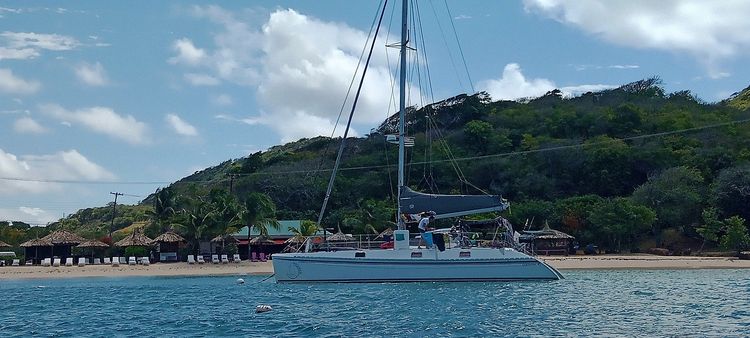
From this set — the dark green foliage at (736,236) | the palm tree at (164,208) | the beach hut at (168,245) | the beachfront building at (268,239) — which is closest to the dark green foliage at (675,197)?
the dark green foliage at (736,236)

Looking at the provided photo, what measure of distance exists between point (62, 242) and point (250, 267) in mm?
13537

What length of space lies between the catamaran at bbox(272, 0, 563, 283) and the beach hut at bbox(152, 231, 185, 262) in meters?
23.0

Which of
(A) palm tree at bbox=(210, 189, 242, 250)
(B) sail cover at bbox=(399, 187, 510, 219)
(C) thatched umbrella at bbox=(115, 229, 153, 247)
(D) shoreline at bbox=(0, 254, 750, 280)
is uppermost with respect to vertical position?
(A) palm tree at bbox=(210, 189, 242, 250)

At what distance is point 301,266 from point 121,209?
279 feet

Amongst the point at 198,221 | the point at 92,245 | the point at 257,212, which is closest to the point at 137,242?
the point at 92,245

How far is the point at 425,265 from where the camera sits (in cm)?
3028

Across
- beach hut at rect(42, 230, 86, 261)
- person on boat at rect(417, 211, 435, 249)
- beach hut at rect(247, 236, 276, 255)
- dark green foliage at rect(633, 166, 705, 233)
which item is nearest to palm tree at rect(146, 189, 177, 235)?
beach hut at rect(42, 230, 86, 261)

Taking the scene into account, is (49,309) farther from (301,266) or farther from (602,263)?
(602,263)

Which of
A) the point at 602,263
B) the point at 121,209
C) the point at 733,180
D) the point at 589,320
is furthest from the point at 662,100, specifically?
the point at 589,320

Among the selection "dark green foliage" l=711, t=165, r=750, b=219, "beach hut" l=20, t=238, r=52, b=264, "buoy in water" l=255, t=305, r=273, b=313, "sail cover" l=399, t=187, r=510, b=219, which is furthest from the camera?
"beach hut" l=20, t=238, r=52, b=264

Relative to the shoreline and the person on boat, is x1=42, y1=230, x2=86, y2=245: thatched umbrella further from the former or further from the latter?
the person on boat

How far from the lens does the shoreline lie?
139ft

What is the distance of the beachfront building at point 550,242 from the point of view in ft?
169

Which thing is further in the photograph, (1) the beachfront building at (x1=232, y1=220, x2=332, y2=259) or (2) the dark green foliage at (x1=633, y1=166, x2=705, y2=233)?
(1) the beachfront building at (x1=232, y1=220, x2=332, y2=259)
